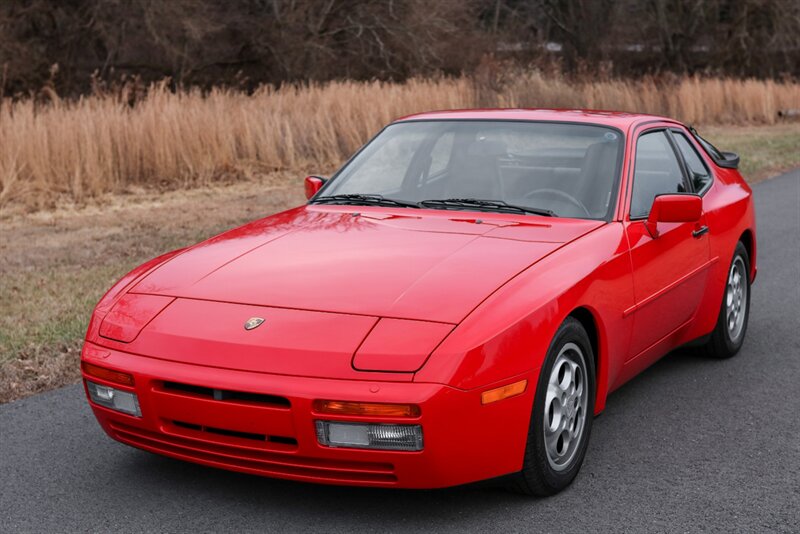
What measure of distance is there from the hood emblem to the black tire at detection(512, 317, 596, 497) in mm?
1000

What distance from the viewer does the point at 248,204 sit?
13.2 metres

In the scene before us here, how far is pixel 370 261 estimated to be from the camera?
430 cm

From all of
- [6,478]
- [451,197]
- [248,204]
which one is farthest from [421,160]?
[248,204]

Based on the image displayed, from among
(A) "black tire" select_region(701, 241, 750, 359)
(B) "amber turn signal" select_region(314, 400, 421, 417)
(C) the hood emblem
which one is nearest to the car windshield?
(A) "black tire" select_region(701, 241, 750, 359)

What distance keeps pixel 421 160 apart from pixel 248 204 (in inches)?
309

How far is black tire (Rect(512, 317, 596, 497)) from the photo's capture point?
3.90 m

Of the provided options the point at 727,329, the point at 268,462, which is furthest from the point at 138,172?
the point at 268,462

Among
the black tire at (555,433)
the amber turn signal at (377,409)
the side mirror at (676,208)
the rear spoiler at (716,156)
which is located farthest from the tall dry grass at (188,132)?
the amber turn signal at (377,409)

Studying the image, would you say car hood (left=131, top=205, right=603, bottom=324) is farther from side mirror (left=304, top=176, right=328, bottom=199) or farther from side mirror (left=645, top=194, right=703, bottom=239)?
side mirror (left=304, top=176, right=328, bottom=199)

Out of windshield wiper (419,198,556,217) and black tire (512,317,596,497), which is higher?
windshield wiper (419,198,556,217)

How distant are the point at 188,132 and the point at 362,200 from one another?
9991 millimetres

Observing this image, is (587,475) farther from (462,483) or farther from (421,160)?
(421,160)

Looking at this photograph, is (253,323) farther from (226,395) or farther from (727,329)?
(727,329)

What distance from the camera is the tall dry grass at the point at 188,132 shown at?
13.1 meters
